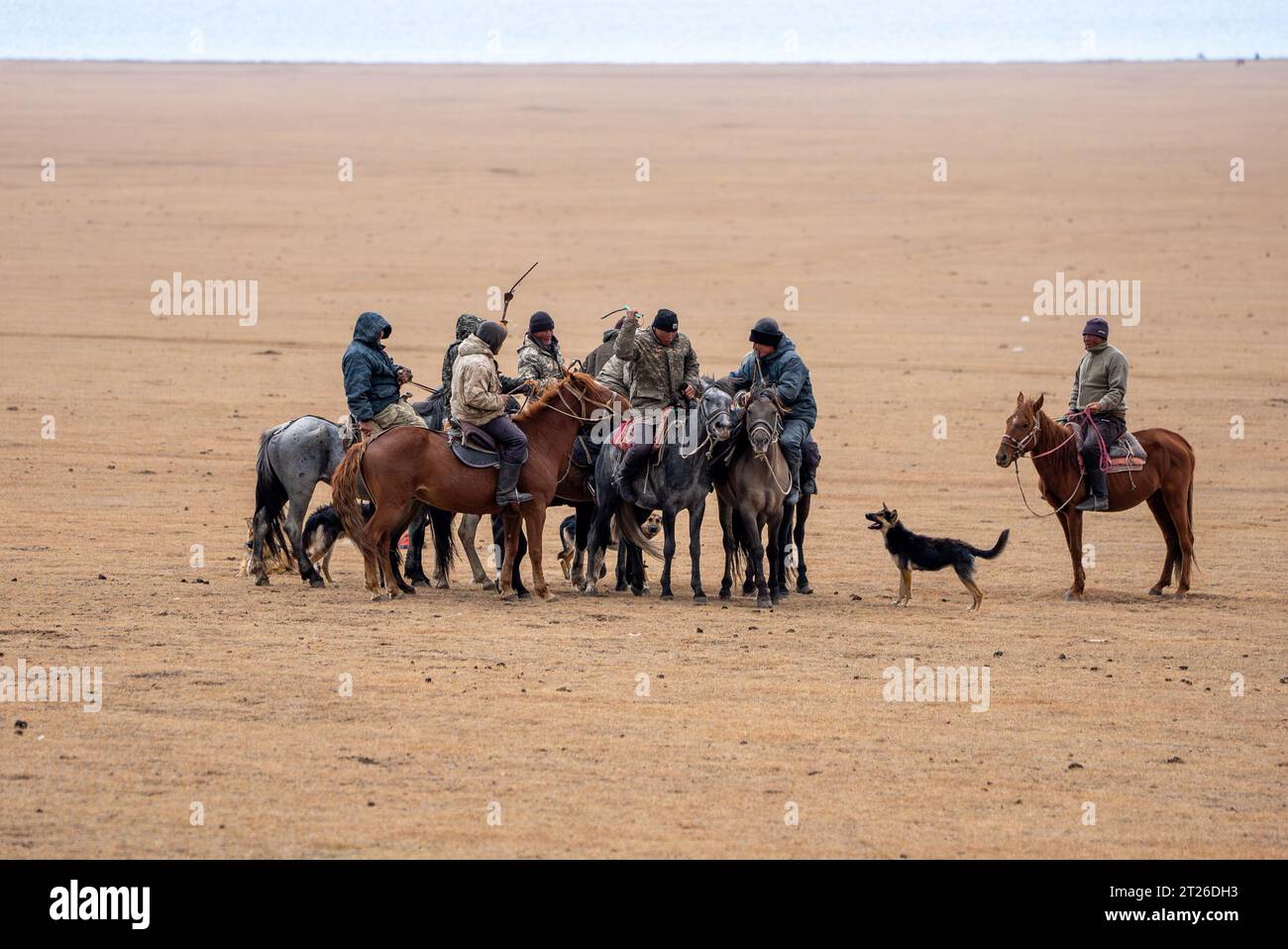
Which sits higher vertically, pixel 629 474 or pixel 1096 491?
pixel 629 474

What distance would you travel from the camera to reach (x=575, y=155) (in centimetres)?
5925

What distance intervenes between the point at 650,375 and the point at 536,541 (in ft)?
5.87

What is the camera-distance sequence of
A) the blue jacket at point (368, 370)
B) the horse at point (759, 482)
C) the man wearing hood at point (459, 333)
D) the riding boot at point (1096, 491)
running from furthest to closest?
1. the riding boot at point (1096, 491)
2. the man wearing hood at point (459, 333)
3. the blue jacket at point (368, 370)
4. the horse at point (759, 482)

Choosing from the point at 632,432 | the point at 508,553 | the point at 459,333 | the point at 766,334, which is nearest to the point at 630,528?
the point at 632,432

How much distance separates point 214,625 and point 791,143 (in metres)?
54.0

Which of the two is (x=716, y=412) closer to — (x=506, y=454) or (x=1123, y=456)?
(x=506, y=454)

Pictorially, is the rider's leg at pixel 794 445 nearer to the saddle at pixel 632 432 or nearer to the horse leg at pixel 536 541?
the saddle at pixel 632 432

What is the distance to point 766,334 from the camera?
14375mm

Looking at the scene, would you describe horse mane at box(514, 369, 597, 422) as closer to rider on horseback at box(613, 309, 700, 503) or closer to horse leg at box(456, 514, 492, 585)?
rider on horseback at box(613, 309, 700, 503)

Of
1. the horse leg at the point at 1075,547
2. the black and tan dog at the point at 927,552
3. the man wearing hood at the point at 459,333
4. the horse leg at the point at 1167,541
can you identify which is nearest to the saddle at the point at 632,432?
the man wearing hood at the point at 459,333

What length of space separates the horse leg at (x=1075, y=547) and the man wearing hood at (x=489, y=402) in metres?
5.10

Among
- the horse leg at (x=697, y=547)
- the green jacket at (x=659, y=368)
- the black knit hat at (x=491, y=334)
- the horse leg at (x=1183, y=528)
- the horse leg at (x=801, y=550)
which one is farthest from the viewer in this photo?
the horse leg at (x=1183, y=528)

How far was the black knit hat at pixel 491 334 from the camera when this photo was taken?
44.0 feet

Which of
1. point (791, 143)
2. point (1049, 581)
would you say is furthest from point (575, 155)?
point (1049, 581)
